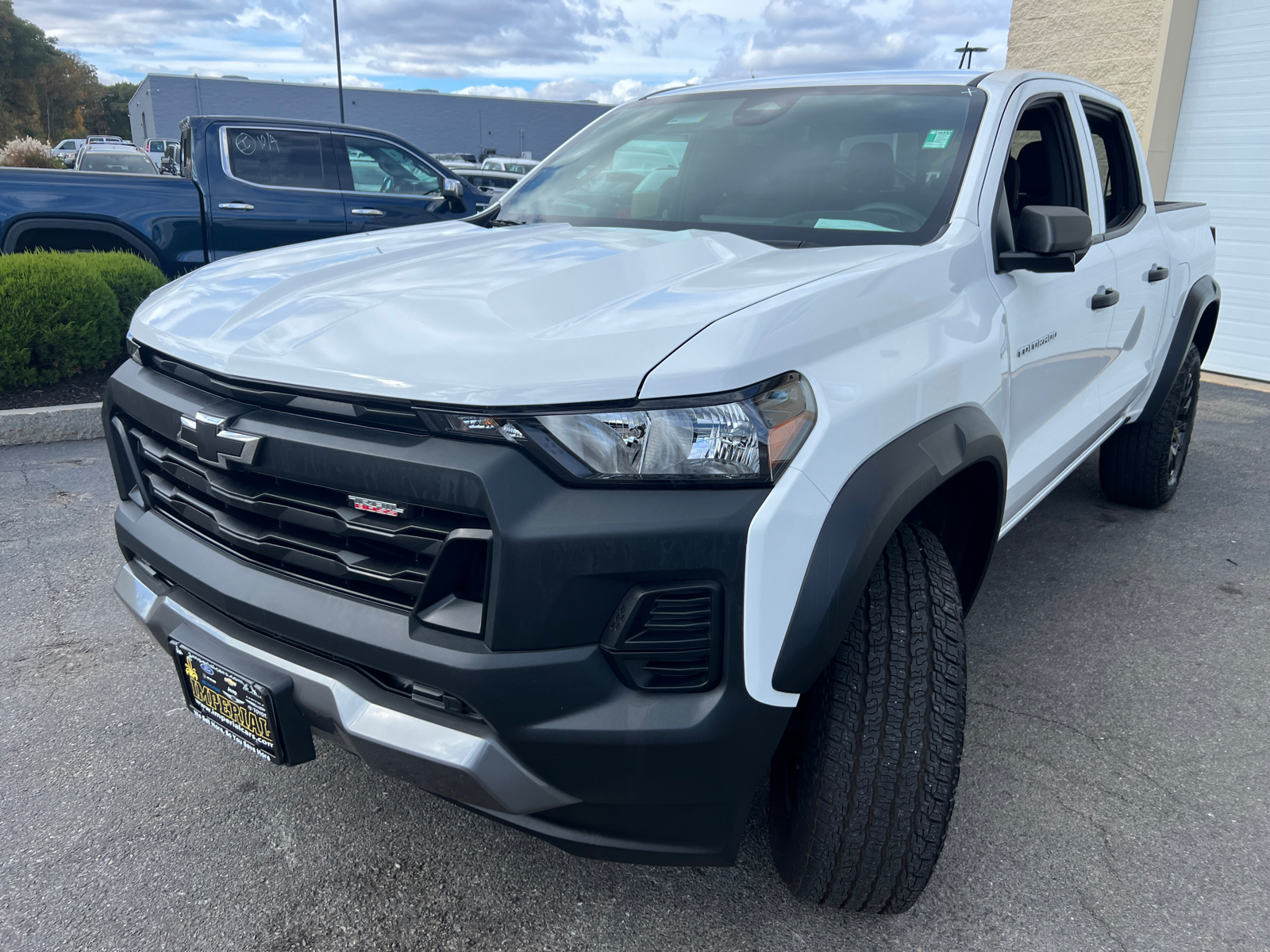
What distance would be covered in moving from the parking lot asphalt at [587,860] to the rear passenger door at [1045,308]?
0.67 m

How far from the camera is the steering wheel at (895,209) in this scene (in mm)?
2244

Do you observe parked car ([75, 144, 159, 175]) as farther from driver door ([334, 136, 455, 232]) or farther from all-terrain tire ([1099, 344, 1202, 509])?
all-terrain tire ([1099, 344, 1202, 509])

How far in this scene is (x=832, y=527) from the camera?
149 cm

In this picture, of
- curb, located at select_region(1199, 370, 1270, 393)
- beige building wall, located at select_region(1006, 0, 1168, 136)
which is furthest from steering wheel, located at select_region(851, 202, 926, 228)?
beige building wall, located at select_region(1006, 0, 1168, 136)

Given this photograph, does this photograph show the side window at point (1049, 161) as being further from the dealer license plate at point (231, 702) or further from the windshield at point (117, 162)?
the windshield at point (117, 162)

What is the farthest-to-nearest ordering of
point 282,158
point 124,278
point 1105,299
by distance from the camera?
point 282,158
point 124,278
point 1105,299

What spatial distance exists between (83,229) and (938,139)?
19.9 feet

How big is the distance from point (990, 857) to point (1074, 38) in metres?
8.58

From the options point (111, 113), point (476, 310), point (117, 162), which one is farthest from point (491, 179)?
point (111, 113)

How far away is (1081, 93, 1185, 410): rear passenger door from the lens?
10.1 ft

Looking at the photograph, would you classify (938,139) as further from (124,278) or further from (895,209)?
(124,278)

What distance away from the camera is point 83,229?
6359 millimetres

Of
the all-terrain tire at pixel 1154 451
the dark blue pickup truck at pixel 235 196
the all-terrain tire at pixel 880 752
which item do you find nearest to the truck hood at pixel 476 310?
the all-terrain tire at pixel 880 752

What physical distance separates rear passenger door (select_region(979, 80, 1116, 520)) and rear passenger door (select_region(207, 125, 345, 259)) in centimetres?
534
